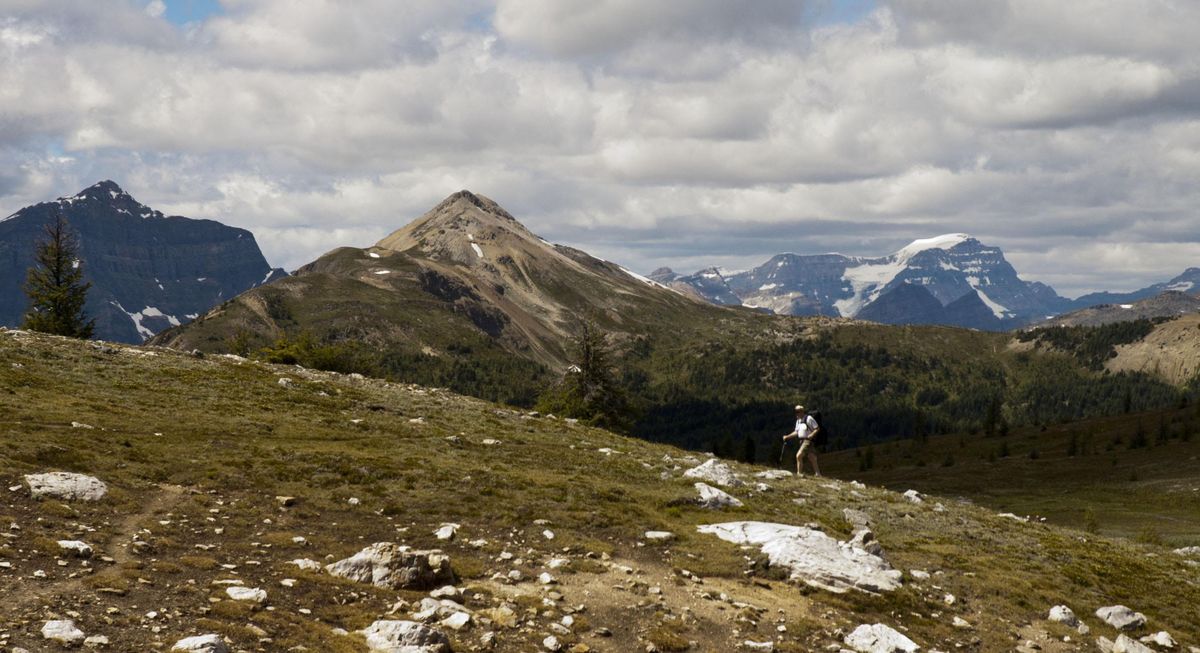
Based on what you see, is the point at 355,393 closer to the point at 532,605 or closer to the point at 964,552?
the point at 532,605

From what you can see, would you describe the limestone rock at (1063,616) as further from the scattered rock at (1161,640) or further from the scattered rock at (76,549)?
the scattered rock at (76,549)

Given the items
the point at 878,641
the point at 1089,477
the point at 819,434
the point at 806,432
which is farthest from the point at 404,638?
the point at 1089,477

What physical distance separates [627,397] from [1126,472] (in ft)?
317

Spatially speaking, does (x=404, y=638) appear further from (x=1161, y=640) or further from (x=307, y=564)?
(x=1161, y=640)

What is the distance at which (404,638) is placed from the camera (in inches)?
629

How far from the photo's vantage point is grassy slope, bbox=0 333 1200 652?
17.1 m

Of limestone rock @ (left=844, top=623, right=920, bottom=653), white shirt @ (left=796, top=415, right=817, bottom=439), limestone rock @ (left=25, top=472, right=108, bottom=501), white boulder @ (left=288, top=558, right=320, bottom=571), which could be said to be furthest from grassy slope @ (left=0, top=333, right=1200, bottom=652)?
white shirt @ (left=796, top=415, right=817, bottom=439)

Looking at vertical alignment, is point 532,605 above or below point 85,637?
below

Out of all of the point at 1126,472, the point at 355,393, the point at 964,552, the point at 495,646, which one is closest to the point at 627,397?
the point at 355,393

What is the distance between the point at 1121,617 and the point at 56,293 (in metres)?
92.7

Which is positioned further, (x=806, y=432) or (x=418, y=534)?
(x=806, y=432)

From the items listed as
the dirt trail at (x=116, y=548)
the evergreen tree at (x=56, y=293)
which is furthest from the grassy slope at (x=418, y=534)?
the evergreen tree at (x=56, y=293)

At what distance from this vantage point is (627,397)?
85375 millimetres

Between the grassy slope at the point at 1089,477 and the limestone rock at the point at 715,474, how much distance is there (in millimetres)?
29345
